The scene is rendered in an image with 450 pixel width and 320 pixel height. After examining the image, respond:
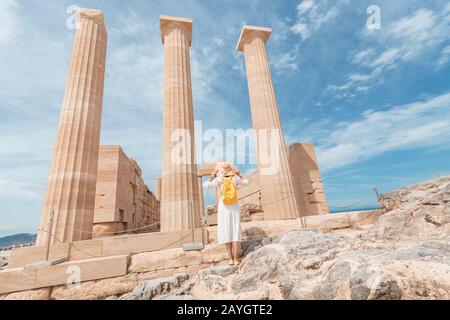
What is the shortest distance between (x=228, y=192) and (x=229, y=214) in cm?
46

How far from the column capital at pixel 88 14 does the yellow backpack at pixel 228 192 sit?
11.2 meters

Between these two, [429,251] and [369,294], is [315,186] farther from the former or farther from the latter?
[369,294]

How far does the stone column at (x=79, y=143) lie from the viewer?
22.7 feet

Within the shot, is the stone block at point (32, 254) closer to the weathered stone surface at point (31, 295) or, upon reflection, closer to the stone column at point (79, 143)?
the stone column at point (79, 143)

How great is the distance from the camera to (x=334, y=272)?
8.84 feet

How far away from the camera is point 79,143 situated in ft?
25.8

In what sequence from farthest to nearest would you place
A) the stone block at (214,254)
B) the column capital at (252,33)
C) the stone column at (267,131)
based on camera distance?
the column capital at (252,33) < the stone column at (267,131) < the stone block at (214,254)

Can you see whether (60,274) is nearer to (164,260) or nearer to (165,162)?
(164,260)

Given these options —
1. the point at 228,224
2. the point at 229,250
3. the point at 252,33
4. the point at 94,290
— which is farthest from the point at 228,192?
the point at 252,33

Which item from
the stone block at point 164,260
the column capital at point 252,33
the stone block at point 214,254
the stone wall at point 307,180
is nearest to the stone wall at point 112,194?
the stone block at point 164,260

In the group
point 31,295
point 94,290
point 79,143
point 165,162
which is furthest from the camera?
point 165,162

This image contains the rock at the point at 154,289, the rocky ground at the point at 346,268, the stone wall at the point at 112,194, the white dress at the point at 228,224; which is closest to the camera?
the rocky ground at the point at 346,268

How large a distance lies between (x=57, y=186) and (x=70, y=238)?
193 cm
